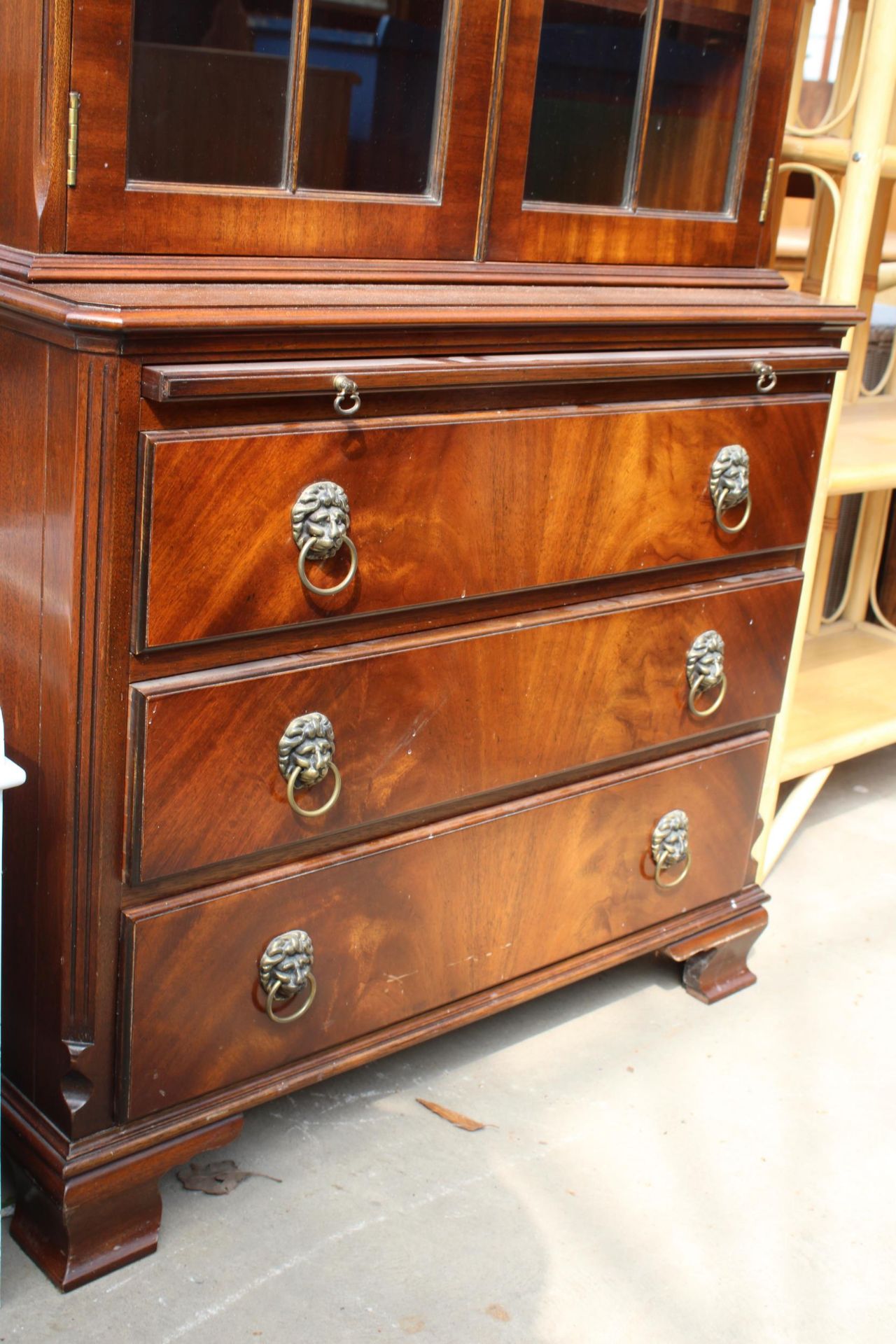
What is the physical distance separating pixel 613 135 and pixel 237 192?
1.68ft

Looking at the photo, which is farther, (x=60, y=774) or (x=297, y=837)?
(x=297, y=837)

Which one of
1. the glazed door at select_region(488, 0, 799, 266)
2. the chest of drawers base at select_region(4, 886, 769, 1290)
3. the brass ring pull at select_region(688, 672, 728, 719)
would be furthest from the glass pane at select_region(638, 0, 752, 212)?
the chest of drawers base at select_region(4, 886, 769, 1290)

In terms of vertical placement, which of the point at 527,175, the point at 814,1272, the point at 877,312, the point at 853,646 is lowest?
the point at 814,1272

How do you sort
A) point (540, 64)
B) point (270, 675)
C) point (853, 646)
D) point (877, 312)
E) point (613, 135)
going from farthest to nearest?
point (877, 312)
point (853, 646)
point (613, 135)
point (540, 64)
point (270, 675)

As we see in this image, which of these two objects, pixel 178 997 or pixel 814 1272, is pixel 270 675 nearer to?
pixel 178 997

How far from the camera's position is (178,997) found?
1.40 meters

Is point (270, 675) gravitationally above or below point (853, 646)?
above

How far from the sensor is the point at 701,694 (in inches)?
72.1

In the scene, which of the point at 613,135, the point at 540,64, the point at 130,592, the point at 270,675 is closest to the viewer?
the point at 130,592

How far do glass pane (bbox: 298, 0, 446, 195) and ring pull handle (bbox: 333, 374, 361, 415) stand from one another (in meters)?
0.23

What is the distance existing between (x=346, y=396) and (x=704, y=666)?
0.68 m

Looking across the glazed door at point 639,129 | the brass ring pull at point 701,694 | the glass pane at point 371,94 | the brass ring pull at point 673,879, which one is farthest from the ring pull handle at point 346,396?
the brass ring pull at point 673,879

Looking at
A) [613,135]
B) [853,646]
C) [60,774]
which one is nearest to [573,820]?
[60,774]

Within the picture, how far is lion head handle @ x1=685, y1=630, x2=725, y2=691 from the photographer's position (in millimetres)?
1796
